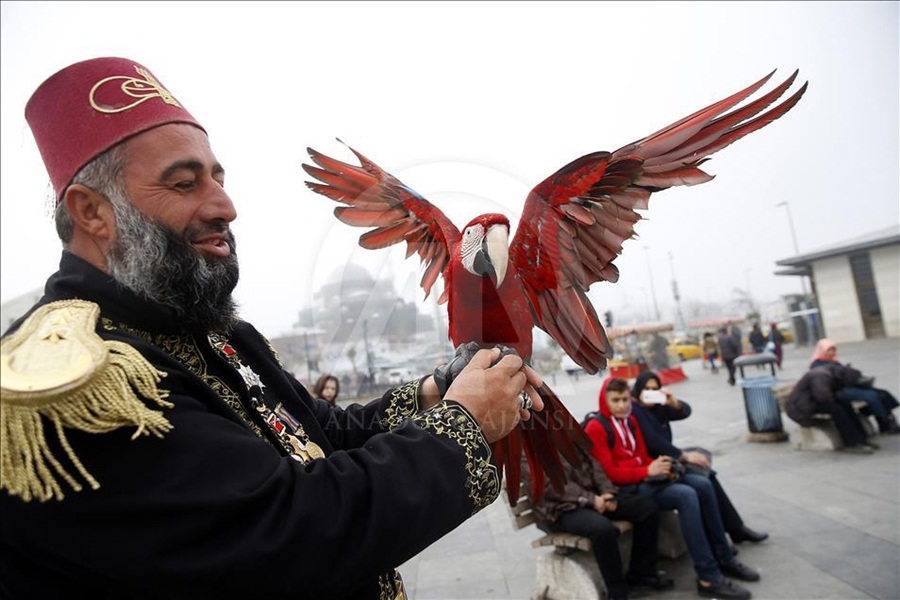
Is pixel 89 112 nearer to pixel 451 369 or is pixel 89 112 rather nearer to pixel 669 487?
pixel 451 369

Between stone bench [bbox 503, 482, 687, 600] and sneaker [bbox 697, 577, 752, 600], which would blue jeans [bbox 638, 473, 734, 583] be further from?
stone bench [bbox 503, 482, 687, 600]

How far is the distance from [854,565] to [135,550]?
4.87m

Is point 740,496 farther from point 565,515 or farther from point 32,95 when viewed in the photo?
point 32,95

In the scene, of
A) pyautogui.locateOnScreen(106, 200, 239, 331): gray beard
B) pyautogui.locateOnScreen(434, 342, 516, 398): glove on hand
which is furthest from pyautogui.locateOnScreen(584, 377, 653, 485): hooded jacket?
pyautogui.locateOnScreen(106, 200, 239, 331): gray beard

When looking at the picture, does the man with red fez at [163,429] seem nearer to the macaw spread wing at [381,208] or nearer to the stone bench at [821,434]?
the macaw spread wing at [381,208]

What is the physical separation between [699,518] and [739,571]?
1.69 feet

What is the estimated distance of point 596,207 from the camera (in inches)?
72.9

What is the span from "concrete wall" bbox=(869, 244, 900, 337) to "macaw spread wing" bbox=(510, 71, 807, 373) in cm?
2626

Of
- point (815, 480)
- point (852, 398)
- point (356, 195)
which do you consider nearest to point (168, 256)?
point (356, 195)

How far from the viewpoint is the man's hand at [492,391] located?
4.24 feet

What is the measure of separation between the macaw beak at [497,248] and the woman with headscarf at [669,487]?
2704 millimetres

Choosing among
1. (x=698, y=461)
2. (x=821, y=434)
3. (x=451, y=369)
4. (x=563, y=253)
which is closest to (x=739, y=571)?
(x=698, y=461)

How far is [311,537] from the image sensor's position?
3.19ft

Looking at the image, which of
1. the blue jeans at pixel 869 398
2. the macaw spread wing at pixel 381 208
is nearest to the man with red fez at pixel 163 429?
the macaw spread wing at pixel 381 208
